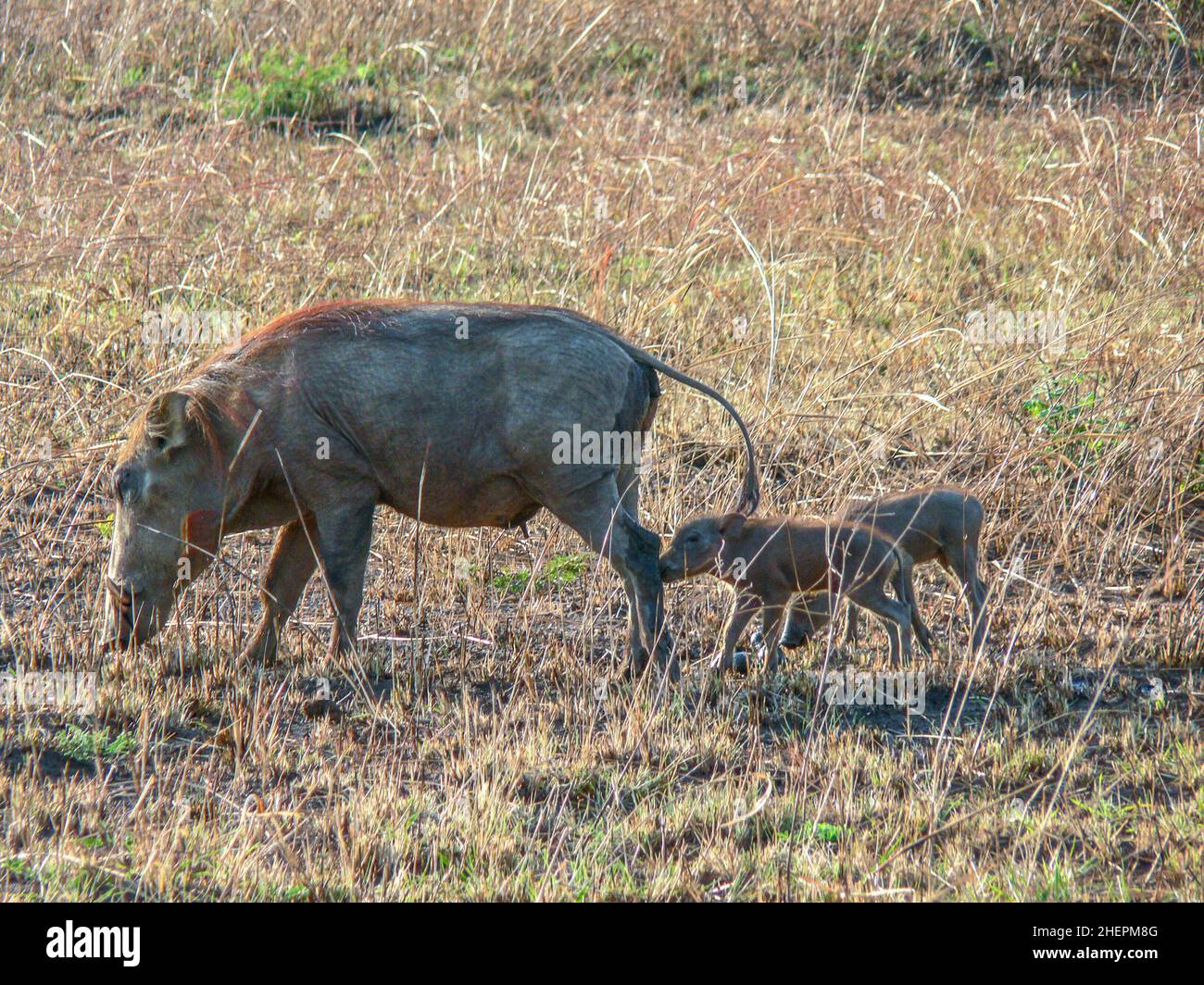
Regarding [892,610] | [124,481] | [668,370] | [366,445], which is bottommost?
[892,610]

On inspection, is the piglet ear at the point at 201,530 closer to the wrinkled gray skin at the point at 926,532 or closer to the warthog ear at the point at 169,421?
the warthog ear at the point at 169,421

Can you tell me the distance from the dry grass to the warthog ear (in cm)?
67

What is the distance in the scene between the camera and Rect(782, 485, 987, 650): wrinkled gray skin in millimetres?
6168

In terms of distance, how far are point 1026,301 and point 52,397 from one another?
6.09m

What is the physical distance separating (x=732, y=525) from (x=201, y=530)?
211 cm

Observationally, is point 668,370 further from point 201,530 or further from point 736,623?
point 201,530

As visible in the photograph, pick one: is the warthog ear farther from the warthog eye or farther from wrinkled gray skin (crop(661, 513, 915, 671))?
wrinkled gray skin (crop(661, 513, 915, 671))

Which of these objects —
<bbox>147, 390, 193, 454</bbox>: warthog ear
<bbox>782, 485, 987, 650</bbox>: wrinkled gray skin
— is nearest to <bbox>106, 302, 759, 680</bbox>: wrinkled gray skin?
<bbox>147, 390, 193, 454</bbox>: warthog ear

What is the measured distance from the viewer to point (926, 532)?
6.18 m

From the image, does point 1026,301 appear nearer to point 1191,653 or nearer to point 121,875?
point 1191,653

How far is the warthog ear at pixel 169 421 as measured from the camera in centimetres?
566

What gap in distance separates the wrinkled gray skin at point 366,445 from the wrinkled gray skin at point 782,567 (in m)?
0.35

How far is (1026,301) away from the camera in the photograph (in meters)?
9.84

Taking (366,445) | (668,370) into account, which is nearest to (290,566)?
(366,445)
